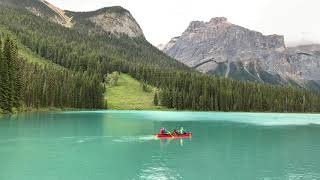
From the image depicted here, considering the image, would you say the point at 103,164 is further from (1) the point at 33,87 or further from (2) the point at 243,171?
(1) the point at 33,87

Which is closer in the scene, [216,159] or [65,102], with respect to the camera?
[216,159]

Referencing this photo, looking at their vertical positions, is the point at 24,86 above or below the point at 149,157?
above

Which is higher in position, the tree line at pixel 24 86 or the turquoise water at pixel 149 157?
the tree line at pixel 24 86

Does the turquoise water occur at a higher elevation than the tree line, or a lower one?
lower

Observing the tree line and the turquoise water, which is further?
the tree line

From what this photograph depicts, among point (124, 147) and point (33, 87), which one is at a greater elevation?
point (33, 87)

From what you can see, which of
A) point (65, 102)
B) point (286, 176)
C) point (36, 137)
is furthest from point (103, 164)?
point (65, 102)

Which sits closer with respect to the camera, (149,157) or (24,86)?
(149,157)

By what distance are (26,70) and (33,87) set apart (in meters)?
13.0

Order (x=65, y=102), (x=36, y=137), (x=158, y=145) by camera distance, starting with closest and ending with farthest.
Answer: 1. (x=158, y=145)
2. (x=36, y=137)
3. (x=65, y=102)

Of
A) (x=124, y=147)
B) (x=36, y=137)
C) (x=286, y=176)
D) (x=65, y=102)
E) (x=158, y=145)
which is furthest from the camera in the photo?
(x=65, y=102)

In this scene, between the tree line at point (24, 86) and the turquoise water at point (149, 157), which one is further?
the tree line at point (24, 86)

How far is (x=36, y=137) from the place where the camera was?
73625 millimetres

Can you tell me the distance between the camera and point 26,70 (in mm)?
167500
